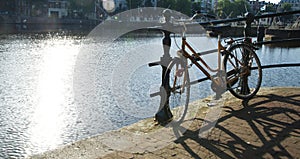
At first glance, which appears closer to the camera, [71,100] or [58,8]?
[71,100]

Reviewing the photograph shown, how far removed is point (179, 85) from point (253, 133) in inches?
43.4

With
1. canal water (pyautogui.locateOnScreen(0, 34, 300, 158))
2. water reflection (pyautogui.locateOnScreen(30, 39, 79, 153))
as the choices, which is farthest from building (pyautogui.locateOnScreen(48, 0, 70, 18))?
water reflection (pyautogui.locateOnScreen(30, 39, 79, 153))

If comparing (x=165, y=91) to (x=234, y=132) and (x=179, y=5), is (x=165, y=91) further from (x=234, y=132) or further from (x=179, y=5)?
(x=179, y=5)

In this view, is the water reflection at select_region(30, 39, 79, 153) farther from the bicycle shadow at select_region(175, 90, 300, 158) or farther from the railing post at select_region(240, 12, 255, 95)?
the railing post at select_region(240, 12, 255, 95)

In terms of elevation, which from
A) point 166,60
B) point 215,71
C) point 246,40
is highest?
point 246,40

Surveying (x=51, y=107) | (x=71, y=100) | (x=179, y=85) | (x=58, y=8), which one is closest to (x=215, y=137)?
(x=179, y=85)

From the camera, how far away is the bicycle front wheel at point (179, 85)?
4.18 metres

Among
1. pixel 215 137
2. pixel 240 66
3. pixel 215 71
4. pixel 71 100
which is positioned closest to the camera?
pixel 215 137

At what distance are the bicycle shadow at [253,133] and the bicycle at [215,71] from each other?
29 centimetres

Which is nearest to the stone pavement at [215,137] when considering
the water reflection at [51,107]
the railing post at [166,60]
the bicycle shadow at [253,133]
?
the bicycle shadow at [253,133]

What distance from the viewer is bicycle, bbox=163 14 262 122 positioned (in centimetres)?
421

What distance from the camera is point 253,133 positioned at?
11.8ft

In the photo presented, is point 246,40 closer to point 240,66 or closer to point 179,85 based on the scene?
point 240,66

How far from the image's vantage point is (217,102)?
195 inches
